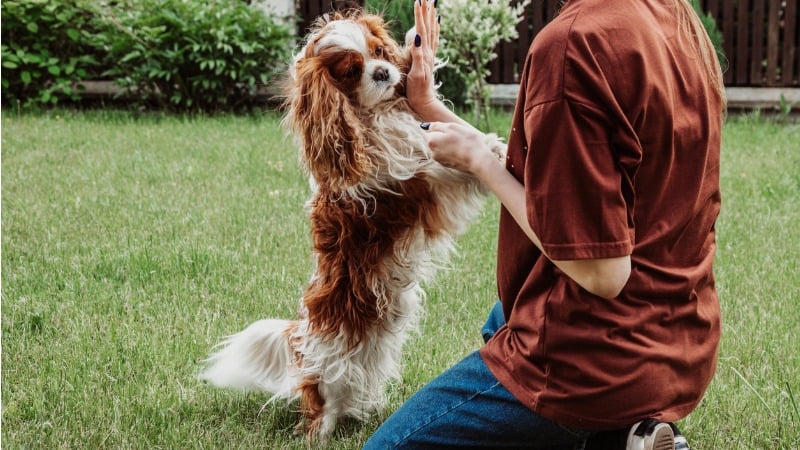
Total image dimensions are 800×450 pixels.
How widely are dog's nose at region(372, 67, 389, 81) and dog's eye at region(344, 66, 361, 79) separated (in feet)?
0.15

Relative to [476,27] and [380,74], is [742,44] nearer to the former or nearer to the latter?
[476,27]

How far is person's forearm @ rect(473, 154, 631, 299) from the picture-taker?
181cm

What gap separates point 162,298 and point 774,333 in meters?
2.90

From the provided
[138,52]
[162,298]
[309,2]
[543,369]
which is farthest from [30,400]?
[309,2]

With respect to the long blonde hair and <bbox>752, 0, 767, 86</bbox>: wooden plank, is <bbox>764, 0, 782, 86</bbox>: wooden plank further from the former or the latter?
the long blonde hair

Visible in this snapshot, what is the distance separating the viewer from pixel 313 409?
3129 millimetres

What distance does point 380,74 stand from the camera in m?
2.71

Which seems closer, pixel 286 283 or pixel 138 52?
pixel 286 283

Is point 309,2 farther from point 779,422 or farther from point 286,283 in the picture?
point 779,422

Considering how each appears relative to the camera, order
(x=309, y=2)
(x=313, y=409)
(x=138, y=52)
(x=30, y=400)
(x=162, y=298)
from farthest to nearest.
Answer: (x=309, y=2) < (x=138, y=52) < (x=162, y=298) < (x=30, y=400) < (x=313, y=409)

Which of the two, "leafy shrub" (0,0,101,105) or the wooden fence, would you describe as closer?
"leafy shrub" (0,0,101,105)

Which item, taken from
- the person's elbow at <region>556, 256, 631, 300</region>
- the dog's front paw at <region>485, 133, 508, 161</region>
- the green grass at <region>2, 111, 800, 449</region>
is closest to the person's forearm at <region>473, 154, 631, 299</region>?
the person's elbow at <region>556, 256, 631, 300</region>

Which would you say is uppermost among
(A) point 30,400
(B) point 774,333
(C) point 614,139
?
(C) point 614,139

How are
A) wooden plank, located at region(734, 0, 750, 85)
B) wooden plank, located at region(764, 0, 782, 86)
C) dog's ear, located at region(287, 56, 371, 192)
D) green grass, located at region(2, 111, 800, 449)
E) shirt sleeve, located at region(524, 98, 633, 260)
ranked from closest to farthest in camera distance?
shirt sleeve, located at region(524, 98, 633, 260)
dog's ear, located at region(287, 56, 371, 192)
green grass, located at region(2, 111, 800, 449)
wooden plank, located at region(764, 0, 782, 86)
wooden plank, located at region(734, 0, 750, 85)
